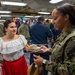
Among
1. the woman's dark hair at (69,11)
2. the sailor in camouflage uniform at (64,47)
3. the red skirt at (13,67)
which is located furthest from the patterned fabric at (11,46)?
the woman's dark hair at (69,11)

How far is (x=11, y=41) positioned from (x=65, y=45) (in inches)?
74.2

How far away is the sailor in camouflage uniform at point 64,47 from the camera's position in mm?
1562

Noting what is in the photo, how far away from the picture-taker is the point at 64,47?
1624mm

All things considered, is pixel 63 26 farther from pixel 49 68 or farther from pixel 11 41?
pixel 11 41

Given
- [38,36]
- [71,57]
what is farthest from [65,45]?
[38,36]

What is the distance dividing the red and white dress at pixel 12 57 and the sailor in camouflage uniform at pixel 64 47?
1487mm

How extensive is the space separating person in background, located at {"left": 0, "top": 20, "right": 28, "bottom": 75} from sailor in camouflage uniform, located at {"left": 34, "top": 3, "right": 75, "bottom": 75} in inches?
58.7

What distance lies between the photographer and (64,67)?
157cm

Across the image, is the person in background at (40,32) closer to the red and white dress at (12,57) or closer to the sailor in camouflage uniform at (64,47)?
the red and white dress at (12,57)

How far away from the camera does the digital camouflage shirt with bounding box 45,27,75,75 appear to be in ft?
5.10

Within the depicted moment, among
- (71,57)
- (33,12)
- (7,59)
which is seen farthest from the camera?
(33,12)

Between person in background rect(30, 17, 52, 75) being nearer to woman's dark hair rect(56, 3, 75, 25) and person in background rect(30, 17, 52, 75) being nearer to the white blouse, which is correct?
the white blouse

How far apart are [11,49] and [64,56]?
1.77m

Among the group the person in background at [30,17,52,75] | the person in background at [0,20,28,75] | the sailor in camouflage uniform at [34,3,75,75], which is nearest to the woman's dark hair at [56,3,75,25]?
the sailor in camouflage uniform at [34,3,75,75]
